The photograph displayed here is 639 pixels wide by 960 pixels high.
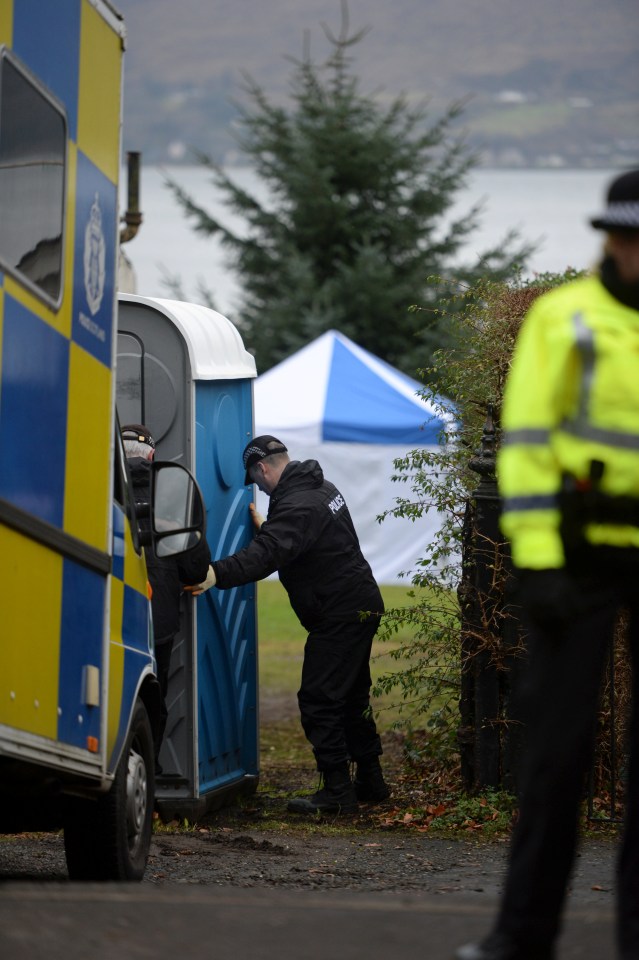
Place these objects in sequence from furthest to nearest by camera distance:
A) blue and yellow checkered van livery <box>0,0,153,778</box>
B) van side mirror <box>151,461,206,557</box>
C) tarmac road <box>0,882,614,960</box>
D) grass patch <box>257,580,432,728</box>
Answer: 1. grass patch <box>257,580,432,728</box>
2. van side mirror <box>151,461,206,557</box>
3. blue and yellow checkered van livery <box>0,0,153,778</box>
4. tarmac road <box>0,882,614,960</box>

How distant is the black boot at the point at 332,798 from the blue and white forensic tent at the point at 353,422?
11.2 metres

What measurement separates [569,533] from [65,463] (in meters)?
1.80

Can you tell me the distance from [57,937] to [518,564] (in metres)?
1.36

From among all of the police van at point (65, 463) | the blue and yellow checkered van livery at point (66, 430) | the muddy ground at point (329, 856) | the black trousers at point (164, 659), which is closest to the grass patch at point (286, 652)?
the muddy ground at point (329, 856)

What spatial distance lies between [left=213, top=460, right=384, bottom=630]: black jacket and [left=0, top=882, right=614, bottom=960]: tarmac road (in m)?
4.10

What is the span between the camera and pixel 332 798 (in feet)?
26.8

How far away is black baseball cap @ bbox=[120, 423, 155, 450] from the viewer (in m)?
7.31

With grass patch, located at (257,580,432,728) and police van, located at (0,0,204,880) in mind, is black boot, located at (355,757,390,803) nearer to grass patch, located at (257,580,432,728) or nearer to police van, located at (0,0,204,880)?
grass patch, located at (257,580,432,728)

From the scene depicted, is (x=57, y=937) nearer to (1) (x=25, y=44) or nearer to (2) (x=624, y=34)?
(1) (x=25, y=44)

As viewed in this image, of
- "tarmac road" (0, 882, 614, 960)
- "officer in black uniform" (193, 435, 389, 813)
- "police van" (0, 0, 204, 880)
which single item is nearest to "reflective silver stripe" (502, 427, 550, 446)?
"tarmac road" (0, 882, 614, 960)

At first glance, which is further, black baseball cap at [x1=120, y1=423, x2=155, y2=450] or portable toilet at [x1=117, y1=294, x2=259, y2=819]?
portable toilet at [x1=117, y1=294, x2=259, y2=819]

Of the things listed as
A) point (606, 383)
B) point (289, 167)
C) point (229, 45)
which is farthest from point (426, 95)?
point (229, 45)

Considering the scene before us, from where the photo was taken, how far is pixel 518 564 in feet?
10.9

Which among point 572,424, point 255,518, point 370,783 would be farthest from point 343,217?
point 572,424
